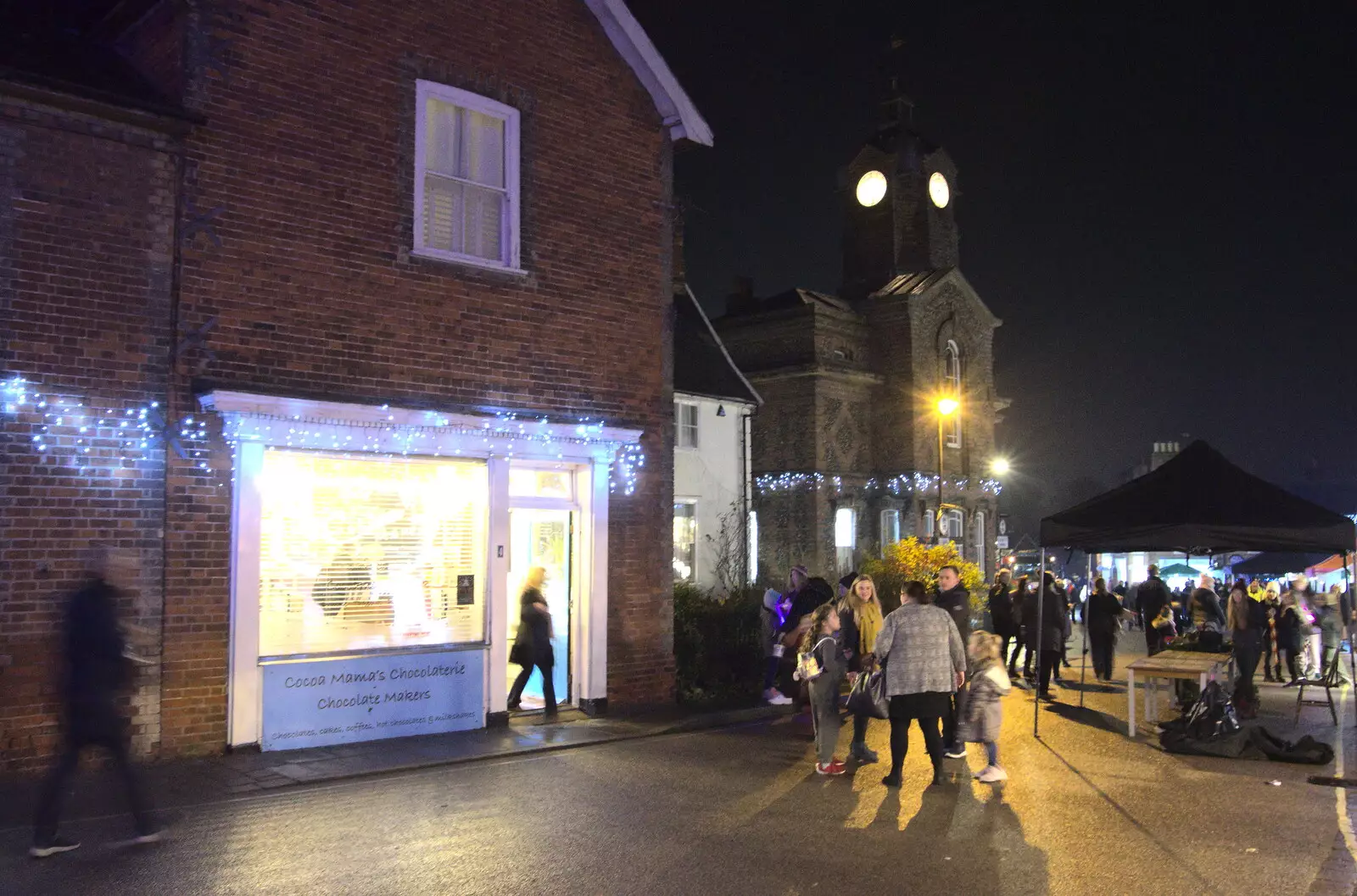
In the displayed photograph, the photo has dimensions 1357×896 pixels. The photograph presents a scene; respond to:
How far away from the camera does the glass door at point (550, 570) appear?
13086 millimetres

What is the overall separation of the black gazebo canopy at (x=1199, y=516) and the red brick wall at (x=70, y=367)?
30.5 feet

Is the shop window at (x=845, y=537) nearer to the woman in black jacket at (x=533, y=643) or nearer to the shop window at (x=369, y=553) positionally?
the woman in black jacket at (x=533, y=643)

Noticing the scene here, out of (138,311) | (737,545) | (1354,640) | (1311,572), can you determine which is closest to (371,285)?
(138,311)

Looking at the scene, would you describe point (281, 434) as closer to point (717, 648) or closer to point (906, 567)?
point (717, 648)

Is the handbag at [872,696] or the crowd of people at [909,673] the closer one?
the crowd of people at [909,673]

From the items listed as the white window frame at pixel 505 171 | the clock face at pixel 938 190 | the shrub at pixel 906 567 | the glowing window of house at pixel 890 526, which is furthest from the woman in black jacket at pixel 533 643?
the clock face at pixel 938 190

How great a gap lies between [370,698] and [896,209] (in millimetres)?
32178

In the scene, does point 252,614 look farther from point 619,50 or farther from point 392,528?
point 619,50

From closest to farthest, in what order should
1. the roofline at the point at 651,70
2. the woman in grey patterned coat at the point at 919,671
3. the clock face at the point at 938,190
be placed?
1. the woman in grey patterned coat at the point at 919,671
2. the roofline at the point at 651,70
3. the clock face at the point at 938,190

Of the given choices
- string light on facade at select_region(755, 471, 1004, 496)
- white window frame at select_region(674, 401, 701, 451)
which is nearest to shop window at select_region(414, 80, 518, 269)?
white window frame at select_region(674, 401, 701, 451)

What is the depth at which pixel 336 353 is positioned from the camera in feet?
36.0

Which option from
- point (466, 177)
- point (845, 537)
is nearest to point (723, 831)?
point (466, 177)

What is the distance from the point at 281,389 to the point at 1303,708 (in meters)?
13.7

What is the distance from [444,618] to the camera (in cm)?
1170
